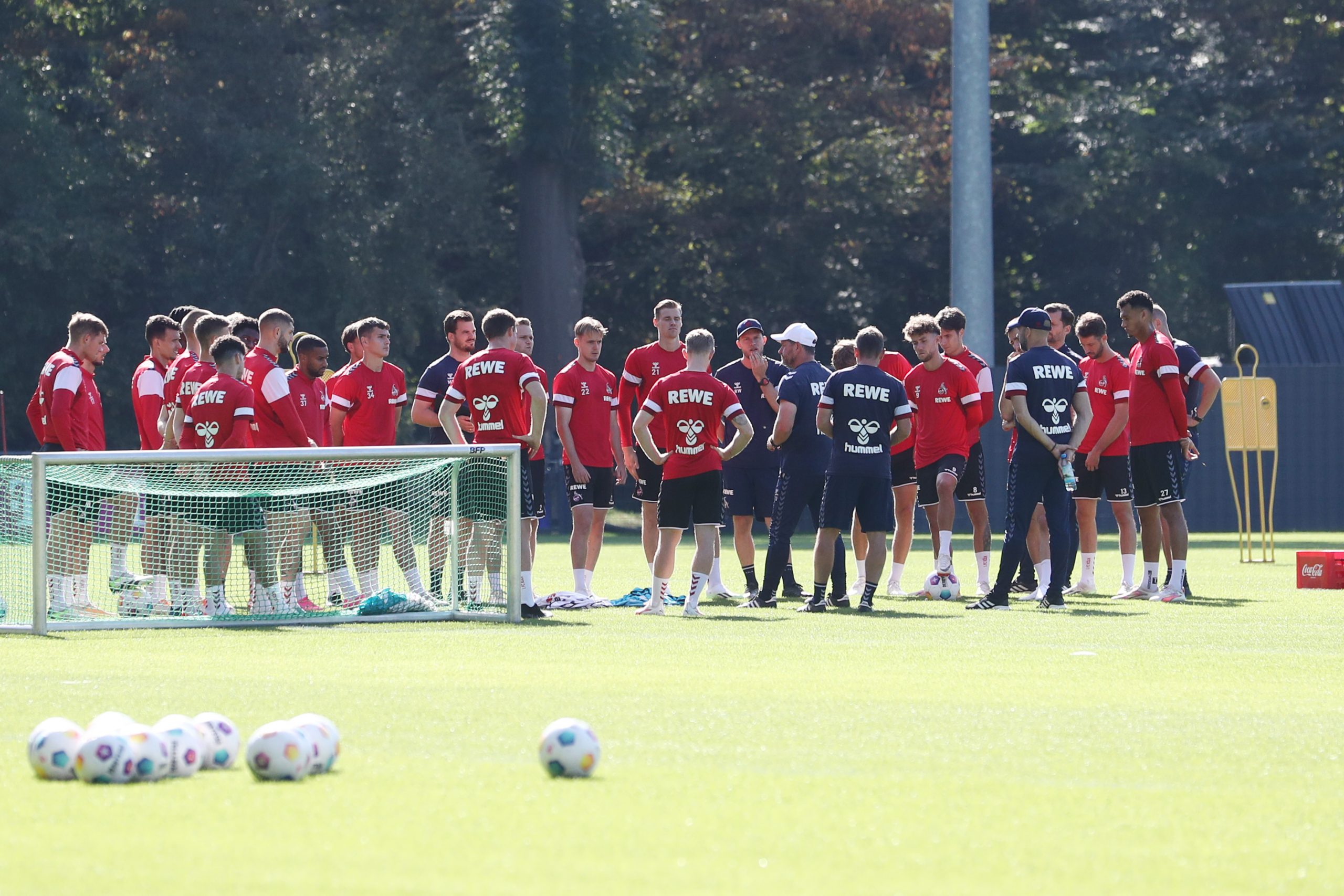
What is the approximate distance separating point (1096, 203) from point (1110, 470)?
2989 cm

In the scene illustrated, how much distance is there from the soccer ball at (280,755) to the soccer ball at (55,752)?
0.62 meters

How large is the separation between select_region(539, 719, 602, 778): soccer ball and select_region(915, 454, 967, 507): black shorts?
8.90 metres

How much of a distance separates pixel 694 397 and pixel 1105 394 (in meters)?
4.00

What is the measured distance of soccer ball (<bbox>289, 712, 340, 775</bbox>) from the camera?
7.02 m

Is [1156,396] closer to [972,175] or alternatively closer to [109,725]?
[109,725]

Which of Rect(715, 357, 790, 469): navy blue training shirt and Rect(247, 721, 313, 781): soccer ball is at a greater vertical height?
Rect(715, 357, 790, 469): navy blue training shirt

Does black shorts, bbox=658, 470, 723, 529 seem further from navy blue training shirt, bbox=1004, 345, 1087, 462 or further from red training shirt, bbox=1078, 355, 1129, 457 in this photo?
red training shirt, bbox=1078, 355, 1129, 457

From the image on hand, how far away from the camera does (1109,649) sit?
37.3ft

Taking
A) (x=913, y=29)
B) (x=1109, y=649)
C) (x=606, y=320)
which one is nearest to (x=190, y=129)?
(x=606, y=320)

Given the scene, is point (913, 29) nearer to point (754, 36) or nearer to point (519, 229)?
point (754, 36)

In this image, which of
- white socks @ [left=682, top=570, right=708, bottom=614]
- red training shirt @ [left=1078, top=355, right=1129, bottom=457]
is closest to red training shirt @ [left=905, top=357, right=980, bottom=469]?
red training shirt @ [left=1078, top=355, right=1129, bottom=457]

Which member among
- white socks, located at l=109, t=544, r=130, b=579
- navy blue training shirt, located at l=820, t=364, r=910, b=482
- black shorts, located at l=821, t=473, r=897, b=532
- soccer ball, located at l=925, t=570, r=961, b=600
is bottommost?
soccer ball, located at l=925, t=570, r=961, b=600

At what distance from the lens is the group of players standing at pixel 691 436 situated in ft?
44.7

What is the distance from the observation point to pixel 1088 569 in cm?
1617
